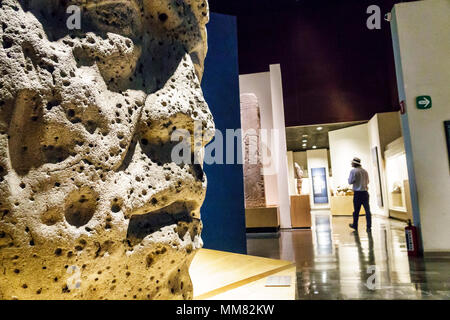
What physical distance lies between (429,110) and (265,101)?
4.50 metres

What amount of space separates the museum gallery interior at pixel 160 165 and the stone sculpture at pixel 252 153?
109 cm

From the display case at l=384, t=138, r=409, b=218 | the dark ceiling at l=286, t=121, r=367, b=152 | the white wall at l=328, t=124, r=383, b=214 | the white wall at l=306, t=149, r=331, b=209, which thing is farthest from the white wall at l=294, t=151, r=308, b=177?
the display case at l=384, t=138, r=409, b=218

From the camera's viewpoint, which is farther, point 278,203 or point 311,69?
point 311,69

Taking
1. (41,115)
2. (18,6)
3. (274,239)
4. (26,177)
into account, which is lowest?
(274,239)

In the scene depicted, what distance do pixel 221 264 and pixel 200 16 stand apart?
249cm

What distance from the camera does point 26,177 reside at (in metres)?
1.19

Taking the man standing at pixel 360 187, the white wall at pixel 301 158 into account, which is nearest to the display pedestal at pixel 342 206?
the man standing at pixel 360 187

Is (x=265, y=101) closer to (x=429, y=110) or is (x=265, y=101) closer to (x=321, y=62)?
A: (x=321, y=62)

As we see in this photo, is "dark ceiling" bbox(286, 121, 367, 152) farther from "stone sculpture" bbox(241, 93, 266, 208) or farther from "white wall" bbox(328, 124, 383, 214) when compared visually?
"stone sculpture" bbox(241, 93, 266, 208)

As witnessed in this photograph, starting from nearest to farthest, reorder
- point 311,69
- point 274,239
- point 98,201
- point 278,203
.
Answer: point 98,201, point 274,239, point 278,203, point 311,69

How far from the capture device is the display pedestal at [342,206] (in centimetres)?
1110

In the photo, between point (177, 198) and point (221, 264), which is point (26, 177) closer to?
point (177, 198)

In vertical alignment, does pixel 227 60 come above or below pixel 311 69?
below
